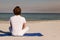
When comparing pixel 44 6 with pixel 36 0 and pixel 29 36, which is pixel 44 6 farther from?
pixel 29 36

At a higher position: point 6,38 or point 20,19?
point 20,19

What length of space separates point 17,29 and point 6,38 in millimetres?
485

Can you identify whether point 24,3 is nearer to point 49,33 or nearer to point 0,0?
point 0,0

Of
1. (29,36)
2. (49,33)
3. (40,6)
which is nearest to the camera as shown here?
(29,36)

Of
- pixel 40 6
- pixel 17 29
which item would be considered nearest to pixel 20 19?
pixel 17 29

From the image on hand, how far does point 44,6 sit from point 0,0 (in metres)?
3.75

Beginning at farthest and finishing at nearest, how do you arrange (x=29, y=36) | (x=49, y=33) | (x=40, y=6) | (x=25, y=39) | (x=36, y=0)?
(x=36, y=0), (x=40, y=6), (x=49, y=33), (x=29, y=36), (x=25, y=39)

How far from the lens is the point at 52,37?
23.7 ft

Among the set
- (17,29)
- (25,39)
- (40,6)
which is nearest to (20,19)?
(17,29)

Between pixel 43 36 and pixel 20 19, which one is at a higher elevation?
pixel 20 19

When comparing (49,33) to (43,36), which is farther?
(49,33)

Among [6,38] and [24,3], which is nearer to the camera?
[6,38]

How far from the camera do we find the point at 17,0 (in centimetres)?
2344

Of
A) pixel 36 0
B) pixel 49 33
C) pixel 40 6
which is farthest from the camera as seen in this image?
pixel 36 0
